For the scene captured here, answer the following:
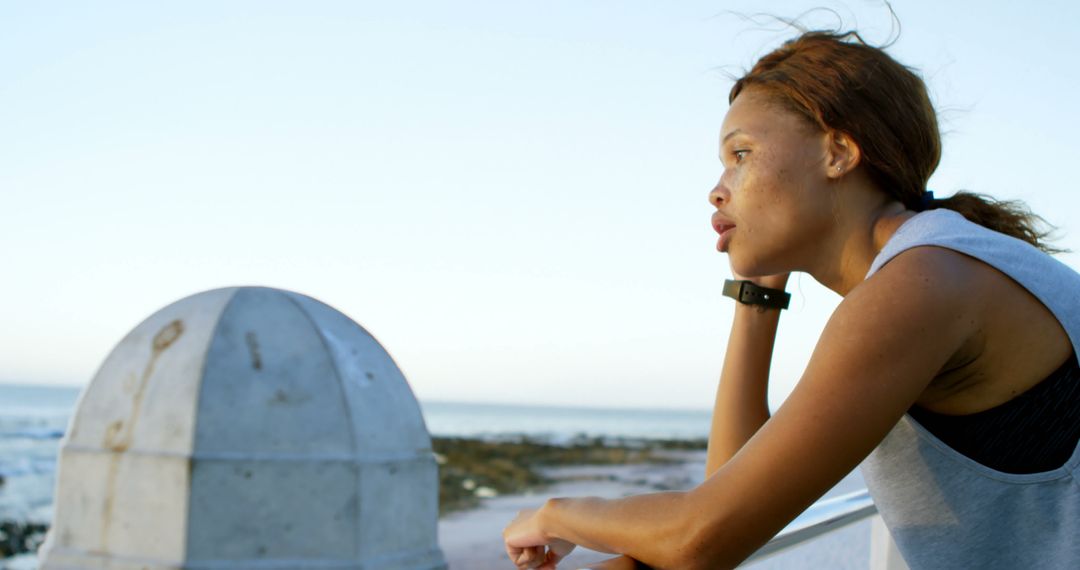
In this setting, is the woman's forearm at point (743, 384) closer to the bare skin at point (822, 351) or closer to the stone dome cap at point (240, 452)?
the bare skin at point (822, 351)

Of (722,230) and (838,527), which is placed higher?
(722,230)

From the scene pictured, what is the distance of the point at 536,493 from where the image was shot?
27969 millimetres

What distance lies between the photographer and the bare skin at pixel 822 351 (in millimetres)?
1247

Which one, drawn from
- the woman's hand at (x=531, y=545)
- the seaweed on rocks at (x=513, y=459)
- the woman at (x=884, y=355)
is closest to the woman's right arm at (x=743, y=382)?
the woman at (x=884, y=355)

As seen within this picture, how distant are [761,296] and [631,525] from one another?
1.00m

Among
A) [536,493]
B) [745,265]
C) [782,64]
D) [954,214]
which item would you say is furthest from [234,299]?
[536,493]

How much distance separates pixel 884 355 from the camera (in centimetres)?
126

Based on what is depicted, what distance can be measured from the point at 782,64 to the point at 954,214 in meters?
0.42

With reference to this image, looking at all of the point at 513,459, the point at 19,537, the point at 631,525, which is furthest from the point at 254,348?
the point at 513,459

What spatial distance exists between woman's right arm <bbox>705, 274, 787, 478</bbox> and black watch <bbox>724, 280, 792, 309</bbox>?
0.01 metres

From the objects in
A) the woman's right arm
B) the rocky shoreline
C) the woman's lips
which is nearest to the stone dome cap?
A: the woman's lips

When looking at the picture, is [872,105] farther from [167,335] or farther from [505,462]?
[505,462]

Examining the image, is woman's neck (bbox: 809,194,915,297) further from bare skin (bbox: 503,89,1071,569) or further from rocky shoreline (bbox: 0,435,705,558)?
rocky shoreline (bbox: 0,435,705,558)

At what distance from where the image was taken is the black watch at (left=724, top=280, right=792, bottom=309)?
2.19 metres
